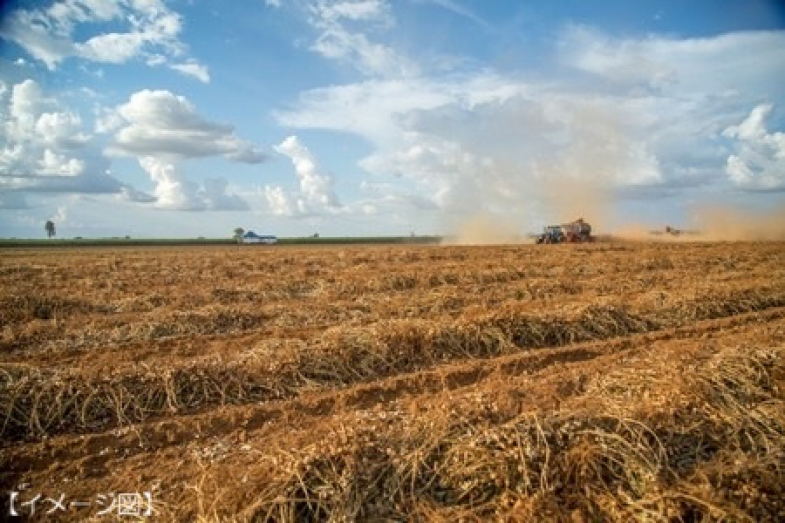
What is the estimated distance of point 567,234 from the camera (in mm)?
49625

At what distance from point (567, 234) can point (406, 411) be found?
46644mm

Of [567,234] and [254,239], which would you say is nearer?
[567,234]

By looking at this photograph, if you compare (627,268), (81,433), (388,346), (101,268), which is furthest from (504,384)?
(101,268)

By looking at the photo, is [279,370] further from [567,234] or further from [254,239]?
[254,239]

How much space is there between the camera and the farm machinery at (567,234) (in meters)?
49.3

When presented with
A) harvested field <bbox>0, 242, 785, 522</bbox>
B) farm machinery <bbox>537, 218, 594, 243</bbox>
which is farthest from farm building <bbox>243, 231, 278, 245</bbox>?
harvested field <bbox>0, 242, 785, 522</bbox>

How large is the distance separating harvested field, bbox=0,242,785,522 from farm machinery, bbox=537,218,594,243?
3694 cm

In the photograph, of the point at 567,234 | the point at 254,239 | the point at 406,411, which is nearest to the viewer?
the point at 406,411

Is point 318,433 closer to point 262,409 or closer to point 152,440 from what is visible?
point 262,409

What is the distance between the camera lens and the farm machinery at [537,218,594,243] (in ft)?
162

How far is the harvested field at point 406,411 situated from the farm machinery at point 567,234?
121 feet

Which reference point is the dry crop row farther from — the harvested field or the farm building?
the farm building

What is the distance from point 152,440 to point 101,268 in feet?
73.3

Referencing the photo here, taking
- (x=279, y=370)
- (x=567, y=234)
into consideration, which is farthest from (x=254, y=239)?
(x=279, y=370)
